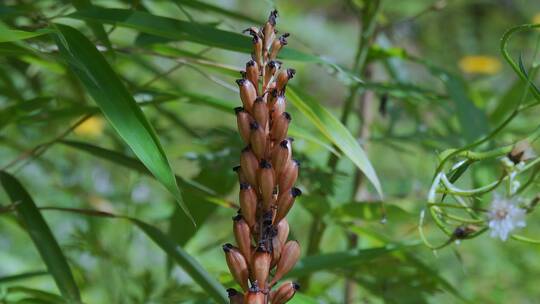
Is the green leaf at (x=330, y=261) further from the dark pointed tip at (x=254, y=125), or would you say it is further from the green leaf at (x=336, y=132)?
the dark pointed tip at (x=254, y=125)

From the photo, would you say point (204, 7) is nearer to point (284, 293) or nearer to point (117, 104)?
point (117, 104)

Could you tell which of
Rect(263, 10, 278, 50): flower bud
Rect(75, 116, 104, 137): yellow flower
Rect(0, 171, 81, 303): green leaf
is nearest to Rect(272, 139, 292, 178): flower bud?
Rect(263, 10, 278, 50): flower bud

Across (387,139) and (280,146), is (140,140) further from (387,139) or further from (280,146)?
(387,139)

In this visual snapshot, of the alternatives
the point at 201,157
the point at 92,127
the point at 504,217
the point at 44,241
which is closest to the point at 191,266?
the point at 44,241

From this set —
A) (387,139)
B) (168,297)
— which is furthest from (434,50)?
(168,297)

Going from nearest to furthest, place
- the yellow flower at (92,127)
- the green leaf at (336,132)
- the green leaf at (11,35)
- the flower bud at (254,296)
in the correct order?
the flower bud at (254,296)
the green leaf at (11,35)
the green leaf at (336,132)
the yellow flower at (92,127)

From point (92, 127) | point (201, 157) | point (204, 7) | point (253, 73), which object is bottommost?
point (253, 73)

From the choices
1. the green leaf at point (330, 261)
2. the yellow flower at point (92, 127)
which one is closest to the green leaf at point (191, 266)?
the green leaf at point (330, 261)
